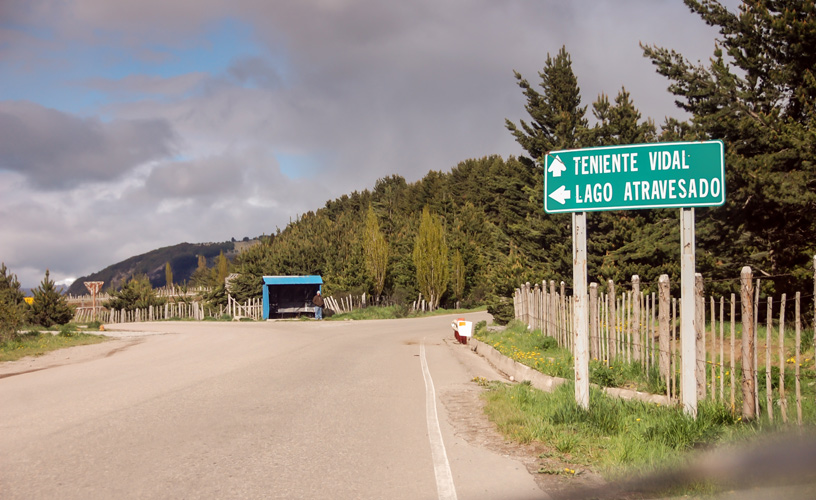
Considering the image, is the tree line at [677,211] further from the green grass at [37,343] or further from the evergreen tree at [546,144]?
the green grass at [37,343]

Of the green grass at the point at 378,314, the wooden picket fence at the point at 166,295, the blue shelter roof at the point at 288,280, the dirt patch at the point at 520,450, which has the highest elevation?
the blue shelter roof at the point at 288,280

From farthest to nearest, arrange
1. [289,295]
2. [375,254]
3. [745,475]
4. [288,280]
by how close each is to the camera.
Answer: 1. [375,254]
2. [289,295]
3. [288,280]
4. [745,475]

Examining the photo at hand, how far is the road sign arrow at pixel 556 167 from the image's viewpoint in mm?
8664

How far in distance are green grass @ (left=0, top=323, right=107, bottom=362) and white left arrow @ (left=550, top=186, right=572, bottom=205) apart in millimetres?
15784

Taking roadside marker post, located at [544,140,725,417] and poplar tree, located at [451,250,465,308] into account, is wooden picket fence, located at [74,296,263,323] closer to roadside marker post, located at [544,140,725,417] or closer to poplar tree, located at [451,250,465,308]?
poplar tree, located at [451,250,465,308]

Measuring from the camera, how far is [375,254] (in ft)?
174

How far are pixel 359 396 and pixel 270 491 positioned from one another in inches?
204

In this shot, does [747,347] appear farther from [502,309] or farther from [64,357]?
[502,309]

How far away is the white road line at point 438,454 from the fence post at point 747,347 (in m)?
3.27

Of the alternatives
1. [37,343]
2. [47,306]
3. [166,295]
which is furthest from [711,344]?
[166,295]

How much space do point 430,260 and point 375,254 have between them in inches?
173

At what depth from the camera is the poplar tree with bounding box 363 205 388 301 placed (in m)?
52.8

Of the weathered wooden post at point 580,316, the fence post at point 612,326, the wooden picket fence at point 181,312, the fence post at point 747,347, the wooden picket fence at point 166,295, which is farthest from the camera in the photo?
the wooden picket fence at point 166,295

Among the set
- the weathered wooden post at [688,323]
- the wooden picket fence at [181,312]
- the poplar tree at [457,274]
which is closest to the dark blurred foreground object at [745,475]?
the weathered wooden post at [688,323]
